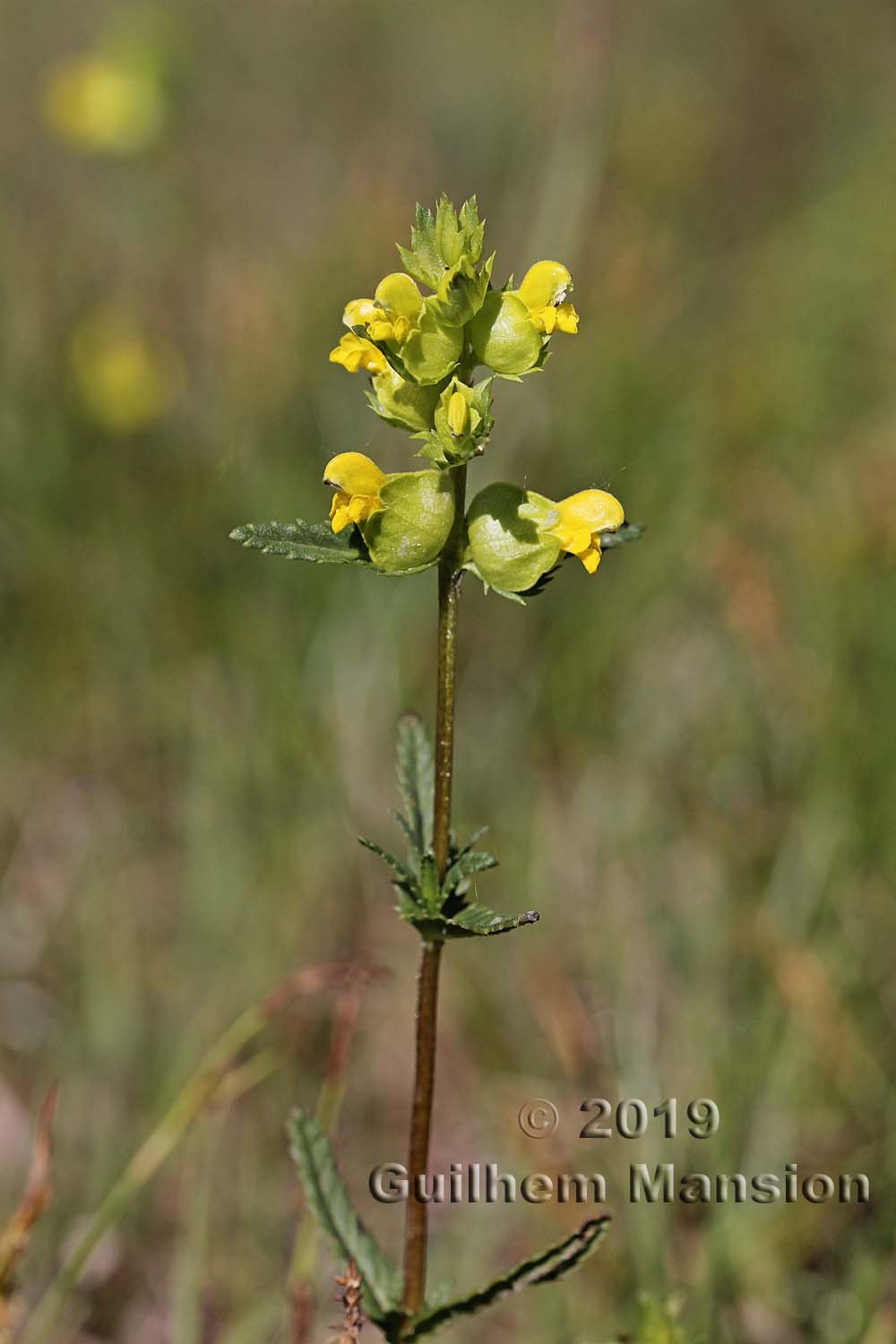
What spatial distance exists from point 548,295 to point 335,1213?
109cm

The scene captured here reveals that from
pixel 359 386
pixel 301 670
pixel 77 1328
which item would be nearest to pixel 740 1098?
pixel 77 1328

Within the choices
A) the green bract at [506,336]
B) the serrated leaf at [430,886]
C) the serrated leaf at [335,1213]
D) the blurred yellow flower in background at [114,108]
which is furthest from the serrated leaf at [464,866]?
the blurred yellow flower in background at [114,108]

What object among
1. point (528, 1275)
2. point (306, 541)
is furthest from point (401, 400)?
point (528, 1275)

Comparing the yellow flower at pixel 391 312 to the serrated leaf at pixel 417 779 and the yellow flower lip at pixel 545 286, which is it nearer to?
the yellow flower lip at pixel 545 286

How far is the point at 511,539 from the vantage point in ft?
4.13

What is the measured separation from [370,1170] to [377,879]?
0.67 m

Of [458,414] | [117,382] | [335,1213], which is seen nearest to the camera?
[458,414]

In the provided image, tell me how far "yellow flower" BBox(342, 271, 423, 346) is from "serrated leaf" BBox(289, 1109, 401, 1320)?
2.96ft

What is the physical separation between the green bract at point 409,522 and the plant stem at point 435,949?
0.03 m

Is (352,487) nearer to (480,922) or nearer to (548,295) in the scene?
(548,295)

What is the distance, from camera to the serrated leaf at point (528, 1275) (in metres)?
1.25

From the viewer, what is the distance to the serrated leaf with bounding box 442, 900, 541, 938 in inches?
45.3

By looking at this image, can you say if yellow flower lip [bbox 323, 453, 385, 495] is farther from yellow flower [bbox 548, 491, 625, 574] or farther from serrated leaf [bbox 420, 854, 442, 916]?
serrated leaf [bbox 420, 854, 442, 916]

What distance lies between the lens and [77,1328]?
196 centimetres
